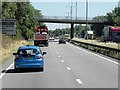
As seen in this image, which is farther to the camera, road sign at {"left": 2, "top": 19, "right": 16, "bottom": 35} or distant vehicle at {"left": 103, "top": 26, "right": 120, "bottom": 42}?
distant vehicle at {"left": 103, "top": 26, "right": 120, "bottom": 42}

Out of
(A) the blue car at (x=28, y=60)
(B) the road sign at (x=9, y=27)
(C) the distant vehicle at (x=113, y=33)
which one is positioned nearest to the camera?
(A) the blue car at (x=28, y=60)

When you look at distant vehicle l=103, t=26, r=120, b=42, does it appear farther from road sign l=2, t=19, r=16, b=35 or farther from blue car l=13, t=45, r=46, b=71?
blue car l=13, t=45, r=46, b=71

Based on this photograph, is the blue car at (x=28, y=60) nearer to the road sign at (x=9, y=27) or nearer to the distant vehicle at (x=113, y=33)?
the road sign at (x=9, y=27)

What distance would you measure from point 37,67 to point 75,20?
102260mm

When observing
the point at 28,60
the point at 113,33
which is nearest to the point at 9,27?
the point at 28,60

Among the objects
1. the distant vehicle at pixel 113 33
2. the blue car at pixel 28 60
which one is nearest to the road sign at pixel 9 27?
the blue car at pixel 28 60

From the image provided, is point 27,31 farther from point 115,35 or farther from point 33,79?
point 33,79

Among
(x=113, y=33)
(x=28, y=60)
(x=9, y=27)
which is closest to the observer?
(x=28, y=60)

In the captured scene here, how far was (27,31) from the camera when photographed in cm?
9238

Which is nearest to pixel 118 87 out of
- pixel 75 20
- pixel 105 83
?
pixel 105 83

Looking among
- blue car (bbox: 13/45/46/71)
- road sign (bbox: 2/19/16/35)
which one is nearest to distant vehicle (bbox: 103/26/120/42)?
road sign (bbox: 2/19/16/35)

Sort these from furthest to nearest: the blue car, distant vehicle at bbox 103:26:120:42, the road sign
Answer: distant vehicle at bbox 103:26:120:42 < the road sign < the blue car

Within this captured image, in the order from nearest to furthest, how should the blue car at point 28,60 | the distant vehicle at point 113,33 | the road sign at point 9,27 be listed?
the blue car at point 28,60 < the road sign at point 9,27 < the distant vehicle at point 113,33

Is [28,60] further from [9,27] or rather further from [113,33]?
[113,33]
